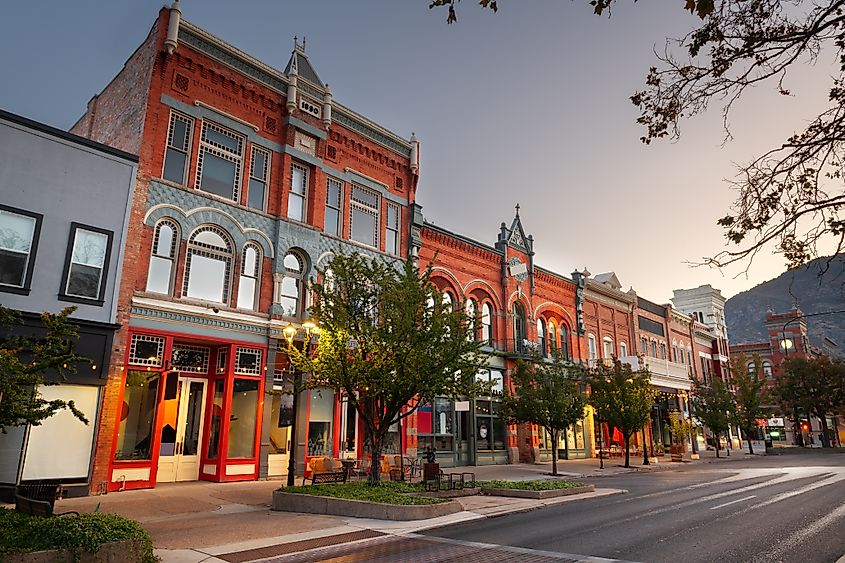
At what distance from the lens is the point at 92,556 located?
718cm

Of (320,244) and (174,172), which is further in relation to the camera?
(320,244)

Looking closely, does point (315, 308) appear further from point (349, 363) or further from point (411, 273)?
point (411, 273)

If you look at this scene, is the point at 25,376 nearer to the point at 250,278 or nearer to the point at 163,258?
the point at 163,258

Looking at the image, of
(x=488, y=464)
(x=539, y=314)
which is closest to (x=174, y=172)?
(x=488, y=464)

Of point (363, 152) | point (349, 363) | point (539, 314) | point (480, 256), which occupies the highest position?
point (363, 152)

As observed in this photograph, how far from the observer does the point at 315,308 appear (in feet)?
52.8

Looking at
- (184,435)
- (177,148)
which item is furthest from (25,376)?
(177,148)

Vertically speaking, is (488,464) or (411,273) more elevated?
(411,273)

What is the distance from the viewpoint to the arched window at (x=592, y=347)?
40.3 metres

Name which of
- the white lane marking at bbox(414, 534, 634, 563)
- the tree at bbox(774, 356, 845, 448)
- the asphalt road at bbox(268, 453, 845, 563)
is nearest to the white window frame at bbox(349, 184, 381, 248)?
the asphalt road at bbox(268, 453, 845, 563)

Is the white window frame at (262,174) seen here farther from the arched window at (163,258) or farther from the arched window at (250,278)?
the arched window at (163,258)

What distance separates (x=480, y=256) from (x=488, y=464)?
448 inches

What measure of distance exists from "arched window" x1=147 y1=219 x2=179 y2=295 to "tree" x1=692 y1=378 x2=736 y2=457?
40.1 meters

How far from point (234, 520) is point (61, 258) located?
30.4ft
